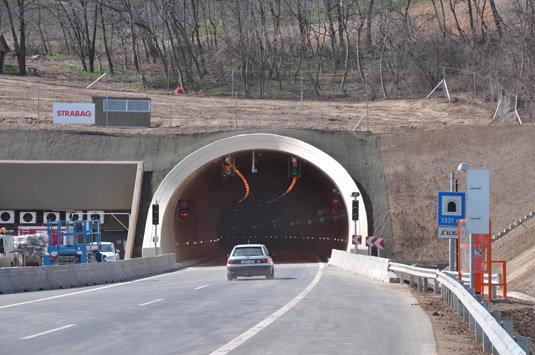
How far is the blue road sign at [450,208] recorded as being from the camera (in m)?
26.8

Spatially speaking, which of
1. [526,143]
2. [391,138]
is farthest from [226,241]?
[526,143]

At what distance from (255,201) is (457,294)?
71.4 m

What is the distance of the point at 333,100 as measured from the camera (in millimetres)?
85312

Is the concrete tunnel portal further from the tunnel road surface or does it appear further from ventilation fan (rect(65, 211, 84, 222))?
the tunnel road surface

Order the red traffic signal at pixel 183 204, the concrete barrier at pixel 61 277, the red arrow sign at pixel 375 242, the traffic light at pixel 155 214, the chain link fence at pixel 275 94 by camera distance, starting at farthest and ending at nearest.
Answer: the chain link fence at pixel 275 94 < the red traffic signal at pixel 183 204 < the traffic light at pixel 155 214 < the red arrow sign at pixel 375 242 < the concrete barrier at pixel 61 277

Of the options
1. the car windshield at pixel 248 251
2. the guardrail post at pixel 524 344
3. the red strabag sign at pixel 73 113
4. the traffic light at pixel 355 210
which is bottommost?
the car windshield at pixel 248 251

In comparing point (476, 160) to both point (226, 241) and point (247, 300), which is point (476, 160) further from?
point (247, 300)

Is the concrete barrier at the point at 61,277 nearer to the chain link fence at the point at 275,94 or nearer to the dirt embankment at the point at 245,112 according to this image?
the dirt embankment at the point at 245,112

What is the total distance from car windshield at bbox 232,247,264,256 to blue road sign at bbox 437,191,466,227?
14157mm

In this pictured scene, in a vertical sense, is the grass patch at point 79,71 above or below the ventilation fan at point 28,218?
above

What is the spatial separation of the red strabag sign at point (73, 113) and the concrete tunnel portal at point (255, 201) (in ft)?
26.1

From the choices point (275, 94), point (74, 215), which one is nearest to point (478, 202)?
point (74, 215)

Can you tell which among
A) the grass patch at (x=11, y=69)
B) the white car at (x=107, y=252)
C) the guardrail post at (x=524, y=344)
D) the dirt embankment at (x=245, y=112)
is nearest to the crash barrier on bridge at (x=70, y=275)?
the white car at (x=107, y=252)

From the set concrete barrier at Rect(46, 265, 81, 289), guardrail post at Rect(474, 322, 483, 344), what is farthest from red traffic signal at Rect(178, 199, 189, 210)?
guardrail post at Rect(474, 322, 483, 344)
